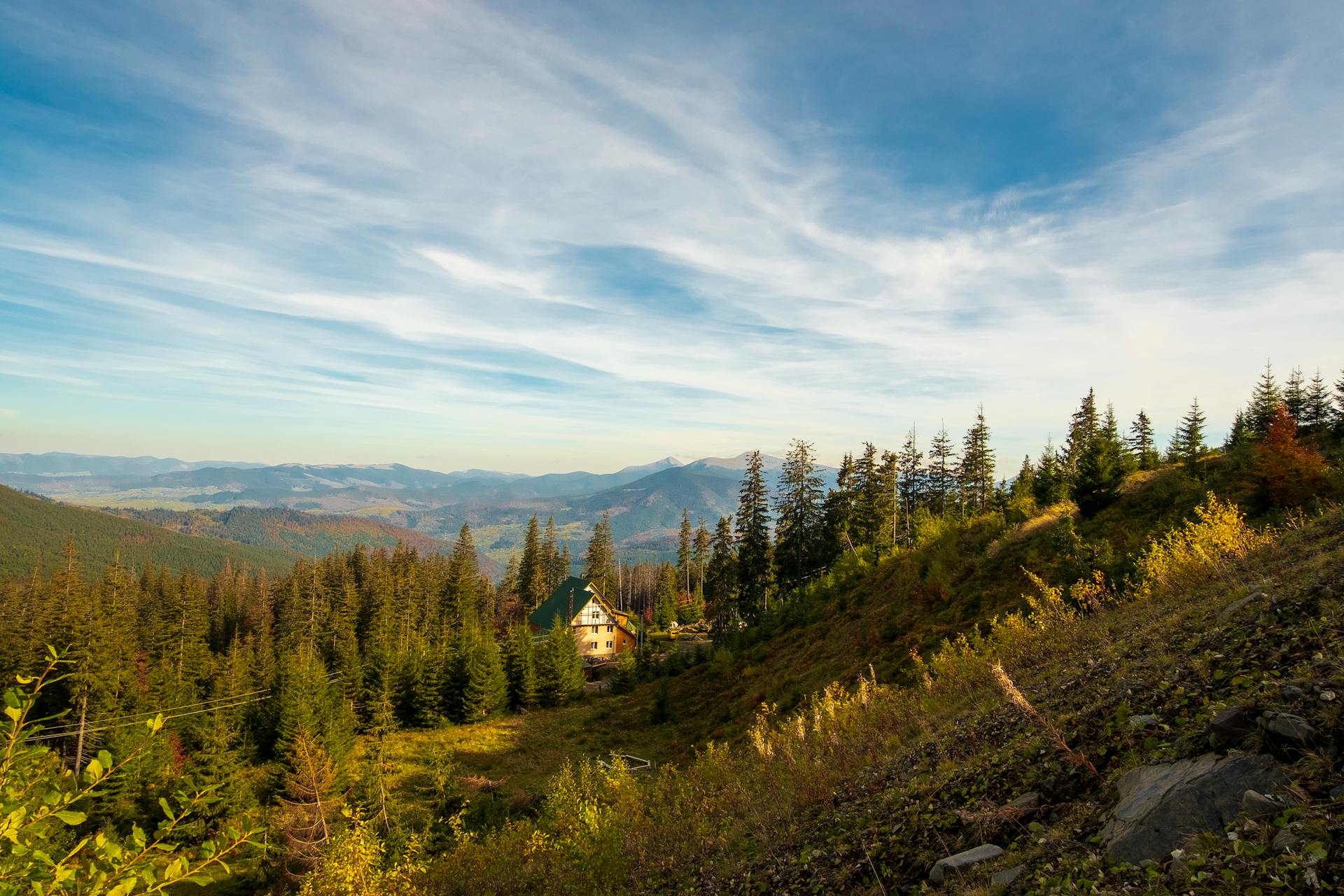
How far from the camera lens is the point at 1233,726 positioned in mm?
4531

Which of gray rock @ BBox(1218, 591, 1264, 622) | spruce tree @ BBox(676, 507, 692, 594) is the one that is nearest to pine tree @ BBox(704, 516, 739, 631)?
spruce tree @ BBox(676, 507, 692, 594)

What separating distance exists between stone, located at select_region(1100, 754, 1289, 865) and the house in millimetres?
62086

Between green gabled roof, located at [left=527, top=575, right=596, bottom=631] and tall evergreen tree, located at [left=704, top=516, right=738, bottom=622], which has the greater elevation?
tall evergreen tree, located at [left=704, top=516, right=738, bottom=622]

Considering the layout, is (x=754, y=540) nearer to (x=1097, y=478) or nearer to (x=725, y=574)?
(x=725, y=574)

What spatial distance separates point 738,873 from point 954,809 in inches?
126

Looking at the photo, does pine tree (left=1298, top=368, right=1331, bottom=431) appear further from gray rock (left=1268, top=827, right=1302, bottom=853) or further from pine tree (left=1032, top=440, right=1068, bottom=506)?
gray rock (left=1268, top=827, right=1302, bottom=853)

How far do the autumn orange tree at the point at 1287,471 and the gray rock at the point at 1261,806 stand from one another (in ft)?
64.6

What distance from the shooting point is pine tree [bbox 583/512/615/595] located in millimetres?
81062

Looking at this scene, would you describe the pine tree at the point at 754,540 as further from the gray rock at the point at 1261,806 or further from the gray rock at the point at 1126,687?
the gray rock at the point at 1261,806

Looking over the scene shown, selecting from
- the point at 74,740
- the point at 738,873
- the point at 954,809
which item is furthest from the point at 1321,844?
the point at 74,740

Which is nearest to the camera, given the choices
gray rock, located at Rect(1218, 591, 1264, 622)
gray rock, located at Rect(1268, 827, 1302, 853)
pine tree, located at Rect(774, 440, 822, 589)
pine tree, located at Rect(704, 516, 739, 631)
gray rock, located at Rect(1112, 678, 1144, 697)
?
gray rock, located at Rect(1268, 827, 1302, 853)

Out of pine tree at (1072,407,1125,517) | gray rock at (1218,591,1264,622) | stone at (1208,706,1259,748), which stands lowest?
stone at (1208,706,1259,748)

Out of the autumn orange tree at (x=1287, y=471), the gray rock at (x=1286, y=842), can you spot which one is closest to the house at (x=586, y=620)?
the autumn orange tree at (x=1287, y=471)

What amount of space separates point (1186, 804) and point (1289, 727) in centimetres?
93
